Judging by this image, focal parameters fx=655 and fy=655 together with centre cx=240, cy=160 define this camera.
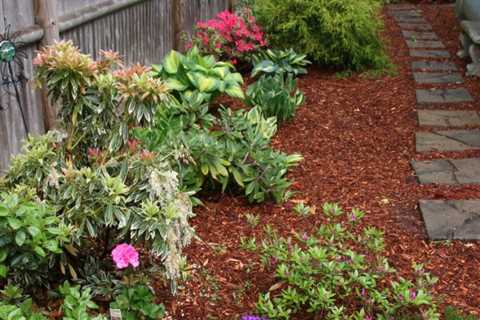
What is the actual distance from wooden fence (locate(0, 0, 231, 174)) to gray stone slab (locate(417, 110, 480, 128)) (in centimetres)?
247

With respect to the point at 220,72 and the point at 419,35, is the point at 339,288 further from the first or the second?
the point at 419,35

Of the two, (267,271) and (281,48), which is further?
(281,48)

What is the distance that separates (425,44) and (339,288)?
6260mm

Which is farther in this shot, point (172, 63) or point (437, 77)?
point (437, 77)

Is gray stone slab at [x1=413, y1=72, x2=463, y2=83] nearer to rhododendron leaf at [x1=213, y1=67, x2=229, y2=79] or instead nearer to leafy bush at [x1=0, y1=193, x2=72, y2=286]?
rhododendron leaf at [x1=213, y1=67, x2=229, y2=79]

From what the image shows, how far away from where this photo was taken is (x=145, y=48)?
5.71 metres

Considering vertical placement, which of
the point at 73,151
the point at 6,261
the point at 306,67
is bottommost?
the point at 306,67

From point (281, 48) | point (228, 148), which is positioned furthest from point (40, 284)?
point (281, 48)

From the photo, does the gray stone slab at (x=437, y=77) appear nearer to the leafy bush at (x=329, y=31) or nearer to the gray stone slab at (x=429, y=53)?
the leafy bush at (x=329, y=31)

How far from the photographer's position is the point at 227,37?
6.78 metres

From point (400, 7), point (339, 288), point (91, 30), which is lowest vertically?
point (400, 7)

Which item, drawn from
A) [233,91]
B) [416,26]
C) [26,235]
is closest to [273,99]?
[233,91]

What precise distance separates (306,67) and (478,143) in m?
2.73

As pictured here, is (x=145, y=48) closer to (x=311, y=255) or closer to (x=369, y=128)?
(x=369, y=128)
